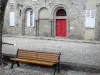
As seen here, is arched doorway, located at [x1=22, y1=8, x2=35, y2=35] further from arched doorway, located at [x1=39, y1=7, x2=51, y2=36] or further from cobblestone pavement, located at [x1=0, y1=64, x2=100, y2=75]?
cobblestone pavement, located at [x1=0, y1=64, x2=100, y2=75]

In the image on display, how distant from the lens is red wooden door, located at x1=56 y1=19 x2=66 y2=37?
24.8m

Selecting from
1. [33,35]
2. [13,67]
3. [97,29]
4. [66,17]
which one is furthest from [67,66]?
[33,35]

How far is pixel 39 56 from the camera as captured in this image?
321 inches

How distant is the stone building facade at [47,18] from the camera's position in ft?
76.5

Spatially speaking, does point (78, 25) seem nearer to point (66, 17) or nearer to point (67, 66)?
point (66, 17)

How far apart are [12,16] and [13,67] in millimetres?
19905

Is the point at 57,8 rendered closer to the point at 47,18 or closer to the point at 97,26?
the point at 47,18

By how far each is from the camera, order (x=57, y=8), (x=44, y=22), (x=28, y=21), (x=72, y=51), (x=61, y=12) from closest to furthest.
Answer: (x=72, y=51)
(x=57, y=8)
(x=61, y=12)
(x=44, y=22)
(x=28, y=21)

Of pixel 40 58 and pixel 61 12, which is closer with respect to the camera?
pixel 40 58

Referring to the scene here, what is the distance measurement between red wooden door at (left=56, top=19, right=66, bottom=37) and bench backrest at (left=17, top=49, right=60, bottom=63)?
54.0 feet

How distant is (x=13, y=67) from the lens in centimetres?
873

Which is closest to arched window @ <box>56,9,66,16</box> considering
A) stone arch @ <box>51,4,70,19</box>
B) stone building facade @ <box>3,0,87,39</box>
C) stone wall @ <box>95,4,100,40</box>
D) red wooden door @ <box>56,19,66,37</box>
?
stone building facade @ <box>3,0,87,39</box>

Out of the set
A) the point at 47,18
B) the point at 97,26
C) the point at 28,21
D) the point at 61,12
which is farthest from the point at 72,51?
the point at 28,21

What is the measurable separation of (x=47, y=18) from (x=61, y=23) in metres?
1.89
